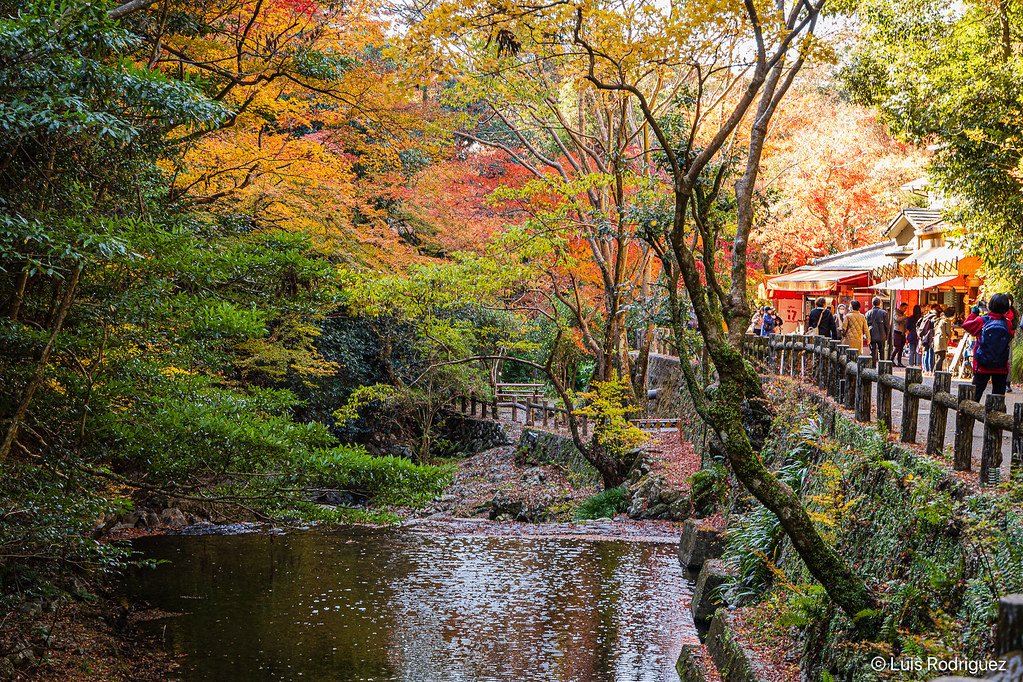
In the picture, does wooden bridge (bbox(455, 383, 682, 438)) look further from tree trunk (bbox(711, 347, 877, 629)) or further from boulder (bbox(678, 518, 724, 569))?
tree trunk (bbox(711, 347, 877, 629))

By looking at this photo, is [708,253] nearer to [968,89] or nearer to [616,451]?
[968,89]

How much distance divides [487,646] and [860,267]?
20038mm

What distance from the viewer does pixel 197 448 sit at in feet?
24.5

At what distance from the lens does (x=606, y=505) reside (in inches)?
621

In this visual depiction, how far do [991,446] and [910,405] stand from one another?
162cm

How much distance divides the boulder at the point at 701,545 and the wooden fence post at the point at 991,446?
542cm

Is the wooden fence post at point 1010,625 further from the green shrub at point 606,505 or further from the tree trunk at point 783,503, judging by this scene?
the green shrub at point 606,505

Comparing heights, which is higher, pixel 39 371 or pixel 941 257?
pixel 941 257

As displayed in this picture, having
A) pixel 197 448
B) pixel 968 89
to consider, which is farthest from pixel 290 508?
pixel 968 89

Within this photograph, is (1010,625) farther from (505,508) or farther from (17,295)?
(505,508)

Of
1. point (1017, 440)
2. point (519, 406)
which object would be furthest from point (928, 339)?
point (519, 406)

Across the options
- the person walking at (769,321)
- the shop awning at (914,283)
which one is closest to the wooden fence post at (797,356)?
the shop awning at (914,283)

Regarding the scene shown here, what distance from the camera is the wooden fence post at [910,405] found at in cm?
651

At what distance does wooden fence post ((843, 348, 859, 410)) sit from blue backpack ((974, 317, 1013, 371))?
49.8 inches
